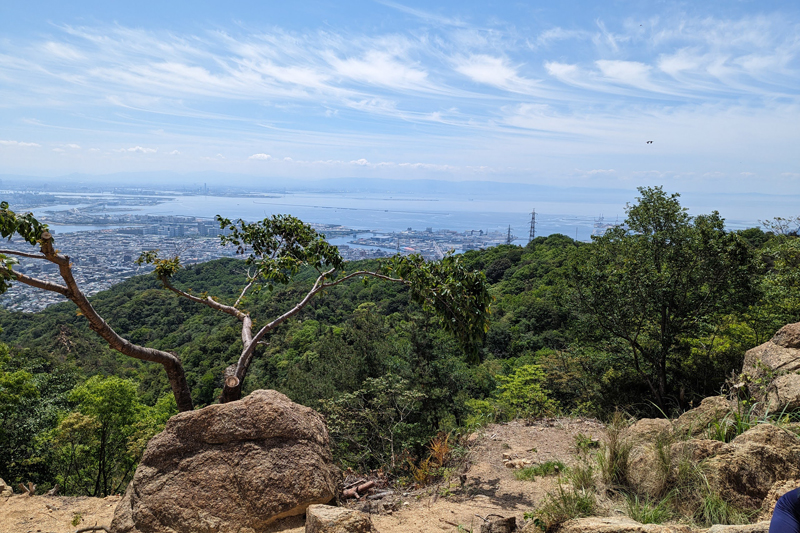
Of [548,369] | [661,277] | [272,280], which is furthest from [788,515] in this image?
[548,369]

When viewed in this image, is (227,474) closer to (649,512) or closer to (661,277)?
(649,512)

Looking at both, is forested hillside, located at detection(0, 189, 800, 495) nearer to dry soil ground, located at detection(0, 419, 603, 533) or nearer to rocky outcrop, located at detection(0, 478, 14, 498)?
dry soil ground, located at detection(0, 419, 603, 533)

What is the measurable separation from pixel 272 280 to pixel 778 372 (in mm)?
7213

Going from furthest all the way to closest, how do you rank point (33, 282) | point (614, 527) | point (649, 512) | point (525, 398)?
point (525, 398) < point (33, 282) < point (649, 512) < point (614, 527)

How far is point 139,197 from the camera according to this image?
468 feet

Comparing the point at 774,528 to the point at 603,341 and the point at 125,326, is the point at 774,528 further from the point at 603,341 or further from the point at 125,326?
the point at 125,326

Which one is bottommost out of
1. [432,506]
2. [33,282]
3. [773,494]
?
[432,506]

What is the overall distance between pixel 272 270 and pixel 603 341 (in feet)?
35.3

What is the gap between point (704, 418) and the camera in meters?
5.00

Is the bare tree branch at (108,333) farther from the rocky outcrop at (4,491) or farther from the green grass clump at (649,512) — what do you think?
the green grass clump at (649,512)

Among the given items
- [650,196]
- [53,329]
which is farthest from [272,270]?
[53,329]

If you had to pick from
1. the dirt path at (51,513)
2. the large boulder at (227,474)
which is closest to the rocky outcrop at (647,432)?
the large boulder at (227,474)

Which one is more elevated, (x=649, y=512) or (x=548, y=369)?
(x=649, y=512)

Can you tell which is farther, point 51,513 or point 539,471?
point 539,471
